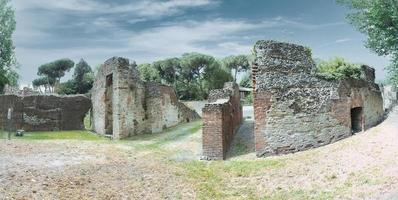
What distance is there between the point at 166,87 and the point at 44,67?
56.6m

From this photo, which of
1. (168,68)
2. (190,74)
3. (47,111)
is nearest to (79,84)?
(168,68)

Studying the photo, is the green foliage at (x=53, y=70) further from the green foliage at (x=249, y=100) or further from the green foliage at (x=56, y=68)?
the green foliage at (x=249, y=100)

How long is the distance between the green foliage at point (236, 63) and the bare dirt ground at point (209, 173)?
5314 centimetres

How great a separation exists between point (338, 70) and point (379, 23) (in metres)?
5.68

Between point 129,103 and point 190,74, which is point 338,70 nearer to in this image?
point 129,103

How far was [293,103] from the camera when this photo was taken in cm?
1543

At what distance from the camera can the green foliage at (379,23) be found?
21.0 m

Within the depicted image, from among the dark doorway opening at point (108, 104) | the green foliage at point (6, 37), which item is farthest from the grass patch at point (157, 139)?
the green foliage at point (6, 37)

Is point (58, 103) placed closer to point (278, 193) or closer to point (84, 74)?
point (278, 193)

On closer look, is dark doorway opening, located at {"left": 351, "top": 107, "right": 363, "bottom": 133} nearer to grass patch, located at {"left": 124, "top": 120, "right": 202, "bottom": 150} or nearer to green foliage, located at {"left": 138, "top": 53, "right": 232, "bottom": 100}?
grass patch, located at {"left": 124, "top": 120, "right": 202, "bottom": 150}

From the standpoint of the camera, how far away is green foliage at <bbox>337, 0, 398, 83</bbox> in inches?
829

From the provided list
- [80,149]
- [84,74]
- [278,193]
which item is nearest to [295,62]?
[278,193]

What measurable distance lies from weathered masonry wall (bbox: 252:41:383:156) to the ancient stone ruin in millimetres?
10530

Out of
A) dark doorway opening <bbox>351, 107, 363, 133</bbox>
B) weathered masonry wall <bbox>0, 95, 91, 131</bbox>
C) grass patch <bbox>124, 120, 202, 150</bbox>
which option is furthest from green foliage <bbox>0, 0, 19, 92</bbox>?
dark doorway opening <bbox>351, 107, 363, 133</bbox>
